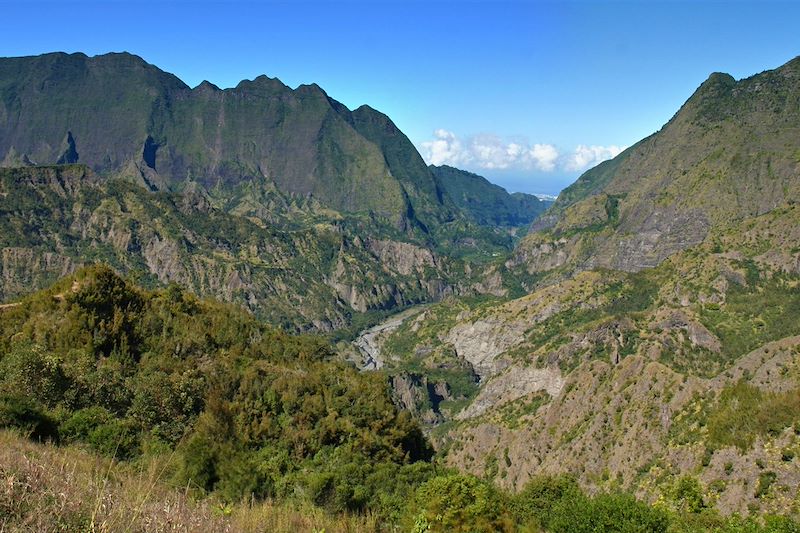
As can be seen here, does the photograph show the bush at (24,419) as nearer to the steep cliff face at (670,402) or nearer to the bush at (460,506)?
the bush at (460,506)

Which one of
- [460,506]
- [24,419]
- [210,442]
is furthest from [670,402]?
[24,419]

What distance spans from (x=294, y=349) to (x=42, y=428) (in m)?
65.7

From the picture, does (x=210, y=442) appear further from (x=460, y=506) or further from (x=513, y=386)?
(x=513, y=386)

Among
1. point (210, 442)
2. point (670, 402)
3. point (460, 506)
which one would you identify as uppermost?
point (210, 442)

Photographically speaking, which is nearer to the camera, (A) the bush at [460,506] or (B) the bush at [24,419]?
(B) the bush at [24,419]

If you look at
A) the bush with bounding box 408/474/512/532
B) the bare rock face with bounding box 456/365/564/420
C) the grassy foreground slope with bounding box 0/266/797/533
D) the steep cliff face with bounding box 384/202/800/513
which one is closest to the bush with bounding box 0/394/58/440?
the grassy foreground slope with bounding box 0/266/797/533

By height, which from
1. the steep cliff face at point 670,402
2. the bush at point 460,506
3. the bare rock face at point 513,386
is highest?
the bush at point 460,506

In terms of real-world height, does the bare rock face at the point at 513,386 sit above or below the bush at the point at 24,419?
below

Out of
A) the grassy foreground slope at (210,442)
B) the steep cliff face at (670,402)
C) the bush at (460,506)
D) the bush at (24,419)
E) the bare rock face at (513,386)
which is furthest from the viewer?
the bare rock face at (513,386)

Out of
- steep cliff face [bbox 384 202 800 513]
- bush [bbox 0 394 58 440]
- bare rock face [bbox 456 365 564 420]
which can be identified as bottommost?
bare rock face [bbox 456 365 564 420]

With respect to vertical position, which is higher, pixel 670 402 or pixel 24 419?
pixel 24 419

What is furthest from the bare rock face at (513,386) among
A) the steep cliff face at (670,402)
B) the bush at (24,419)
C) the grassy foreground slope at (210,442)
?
the bush at (24,419)

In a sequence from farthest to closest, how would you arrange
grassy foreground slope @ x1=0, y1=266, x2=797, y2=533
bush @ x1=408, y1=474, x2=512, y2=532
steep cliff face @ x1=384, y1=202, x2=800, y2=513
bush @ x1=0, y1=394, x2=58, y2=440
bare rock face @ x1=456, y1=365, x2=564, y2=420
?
bare rock face @ x1=456, y1=365, x2=564, y2=420 < steep cliff face @ x1=384, y1=202, x2=800, y2=513 < bush @ x1=408, y1=474, x2=512, y2=532 < bush @ x1=0, y1=394, x2=58, y2=440 < grassy foreground slope @ x1=0, y1=266, x2=797, y2=533

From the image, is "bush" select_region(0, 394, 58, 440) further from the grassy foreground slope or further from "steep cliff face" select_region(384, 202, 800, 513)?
"steep cliff face" select_region(384, 202, 800, 513)
